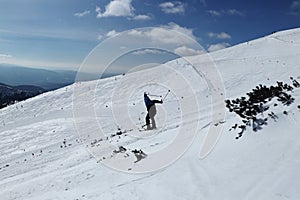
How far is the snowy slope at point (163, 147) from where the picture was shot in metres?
7.29

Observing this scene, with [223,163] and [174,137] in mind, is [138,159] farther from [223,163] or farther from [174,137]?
[223,163]

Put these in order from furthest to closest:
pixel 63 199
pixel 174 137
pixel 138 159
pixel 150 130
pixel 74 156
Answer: pixel 150 130 < pixel 74 156 < pixel 174 137 < pixel 138 159 < pixel 63 199

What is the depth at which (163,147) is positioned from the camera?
11727 millimetres

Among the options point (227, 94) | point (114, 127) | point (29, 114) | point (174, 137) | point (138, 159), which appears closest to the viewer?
point (138, 159)

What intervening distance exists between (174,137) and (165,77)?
17.3 metres

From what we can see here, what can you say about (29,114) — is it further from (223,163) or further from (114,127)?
(223,163)

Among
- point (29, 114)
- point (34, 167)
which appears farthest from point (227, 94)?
point (29, 114)

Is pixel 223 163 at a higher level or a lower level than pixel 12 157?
higher

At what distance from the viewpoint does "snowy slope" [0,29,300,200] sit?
7289 mm

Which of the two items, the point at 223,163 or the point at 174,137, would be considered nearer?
the point at 223,163

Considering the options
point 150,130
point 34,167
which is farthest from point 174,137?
point 34,167

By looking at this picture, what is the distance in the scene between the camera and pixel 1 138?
71.2ft

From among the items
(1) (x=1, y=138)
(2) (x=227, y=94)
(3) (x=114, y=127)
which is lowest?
(1) (x=1, y=138)

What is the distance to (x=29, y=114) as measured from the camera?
90.3ft
